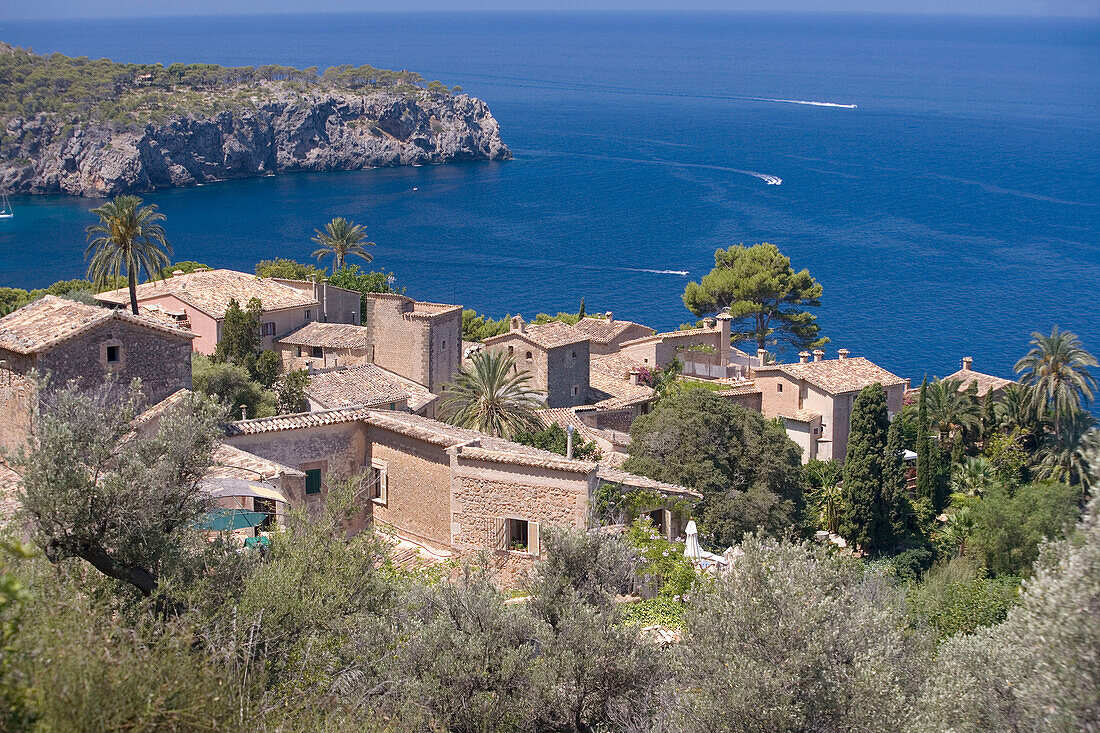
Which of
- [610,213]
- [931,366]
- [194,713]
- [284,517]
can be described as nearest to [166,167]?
[610,213]

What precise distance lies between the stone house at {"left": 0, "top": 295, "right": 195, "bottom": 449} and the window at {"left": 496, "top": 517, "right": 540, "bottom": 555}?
711cm

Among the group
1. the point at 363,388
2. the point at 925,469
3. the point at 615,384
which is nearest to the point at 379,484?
the point at 363,388

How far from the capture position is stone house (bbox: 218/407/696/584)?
19078mm

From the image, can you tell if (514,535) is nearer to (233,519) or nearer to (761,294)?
(233,519)

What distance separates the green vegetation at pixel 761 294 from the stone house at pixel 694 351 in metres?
9.90

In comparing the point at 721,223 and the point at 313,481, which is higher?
the point at 313,481

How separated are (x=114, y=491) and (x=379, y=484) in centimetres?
1064

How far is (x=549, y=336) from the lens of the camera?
42.0 meters

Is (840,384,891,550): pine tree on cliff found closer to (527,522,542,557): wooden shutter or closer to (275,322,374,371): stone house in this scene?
(275,322,374,371): stone house

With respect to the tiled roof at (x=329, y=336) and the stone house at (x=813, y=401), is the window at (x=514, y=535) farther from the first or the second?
the stone house at (x=813, y=401)

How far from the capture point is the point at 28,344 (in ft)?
65.4

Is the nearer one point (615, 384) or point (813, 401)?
point (813, 401)

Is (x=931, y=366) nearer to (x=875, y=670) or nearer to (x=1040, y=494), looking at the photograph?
(x=1040, y=494)

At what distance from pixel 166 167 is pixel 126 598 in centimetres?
13987
